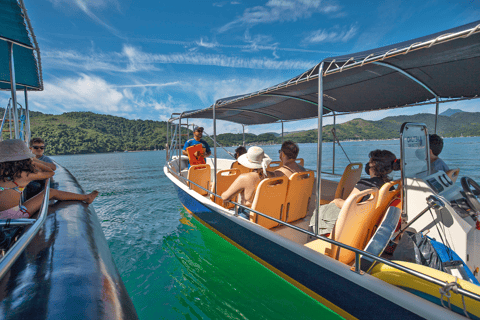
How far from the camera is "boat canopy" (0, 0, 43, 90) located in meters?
2.33

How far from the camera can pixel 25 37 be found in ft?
9.38

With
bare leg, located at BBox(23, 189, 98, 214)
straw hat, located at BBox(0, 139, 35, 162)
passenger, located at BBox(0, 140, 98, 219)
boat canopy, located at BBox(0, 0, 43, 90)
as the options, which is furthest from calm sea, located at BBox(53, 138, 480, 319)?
boat canopy, located at BBox(0, 0, 43, 90)

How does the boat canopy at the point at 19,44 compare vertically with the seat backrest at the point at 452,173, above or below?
above

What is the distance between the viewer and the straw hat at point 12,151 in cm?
190

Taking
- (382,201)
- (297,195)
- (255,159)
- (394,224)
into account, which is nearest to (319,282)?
(394,224)

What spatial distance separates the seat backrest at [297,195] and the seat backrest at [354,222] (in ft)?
3.11

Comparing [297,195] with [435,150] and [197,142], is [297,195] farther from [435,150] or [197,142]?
[197,142]

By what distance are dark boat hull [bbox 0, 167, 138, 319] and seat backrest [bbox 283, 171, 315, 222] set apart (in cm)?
215

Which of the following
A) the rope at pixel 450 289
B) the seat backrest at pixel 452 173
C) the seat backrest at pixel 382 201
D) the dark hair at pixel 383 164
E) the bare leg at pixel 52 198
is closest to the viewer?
the rope at pixel 450 289


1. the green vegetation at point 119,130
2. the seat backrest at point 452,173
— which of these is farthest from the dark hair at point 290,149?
the green vegetation at point 119,130

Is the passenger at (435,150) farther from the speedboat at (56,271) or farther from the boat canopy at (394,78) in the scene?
the speedboat at (56,271)

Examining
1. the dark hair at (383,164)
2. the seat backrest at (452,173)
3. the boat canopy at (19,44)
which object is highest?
the boat canopy at (19,44)

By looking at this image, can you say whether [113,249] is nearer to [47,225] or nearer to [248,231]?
[47,225]

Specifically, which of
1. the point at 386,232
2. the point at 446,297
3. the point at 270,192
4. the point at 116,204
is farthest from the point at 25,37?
the point at 116,204
